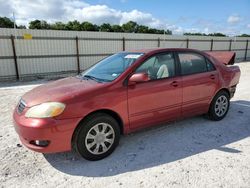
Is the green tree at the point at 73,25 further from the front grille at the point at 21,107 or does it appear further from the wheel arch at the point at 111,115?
the wheel arch at the point at 111,115

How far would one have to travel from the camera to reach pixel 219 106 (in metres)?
4.62

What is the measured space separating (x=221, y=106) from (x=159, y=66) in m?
1.84

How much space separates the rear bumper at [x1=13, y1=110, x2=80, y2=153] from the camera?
2.73m

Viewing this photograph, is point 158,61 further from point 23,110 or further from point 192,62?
point 23,110

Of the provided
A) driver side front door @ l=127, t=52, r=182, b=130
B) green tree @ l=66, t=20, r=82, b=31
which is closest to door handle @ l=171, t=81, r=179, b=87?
driver side front door @ l=127, t=52, r=182, b=130

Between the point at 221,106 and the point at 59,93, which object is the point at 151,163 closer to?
the point at 59,93

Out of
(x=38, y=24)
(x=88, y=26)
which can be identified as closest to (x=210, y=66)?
(x=88, y=26)

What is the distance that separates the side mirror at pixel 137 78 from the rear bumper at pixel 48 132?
38.5 inches

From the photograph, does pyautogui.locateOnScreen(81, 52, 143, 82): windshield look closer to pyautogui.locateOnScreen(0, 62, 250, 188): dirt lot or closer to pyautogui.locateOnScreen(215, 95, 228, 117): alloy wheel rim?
pyautogui.locateOnScreen(0, 62, 250, 188): dirt lot

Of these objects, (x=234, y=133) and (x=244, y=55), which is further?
(x=244, y=55)

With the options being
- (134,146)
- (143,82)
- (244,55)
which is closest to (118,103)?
(143,82)

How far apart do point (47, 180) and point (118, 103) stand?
1.36 m

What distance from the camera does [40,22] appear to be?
128ft

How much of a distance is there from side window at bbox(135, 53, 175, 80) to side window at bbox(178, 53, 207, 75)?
235 millimetres
